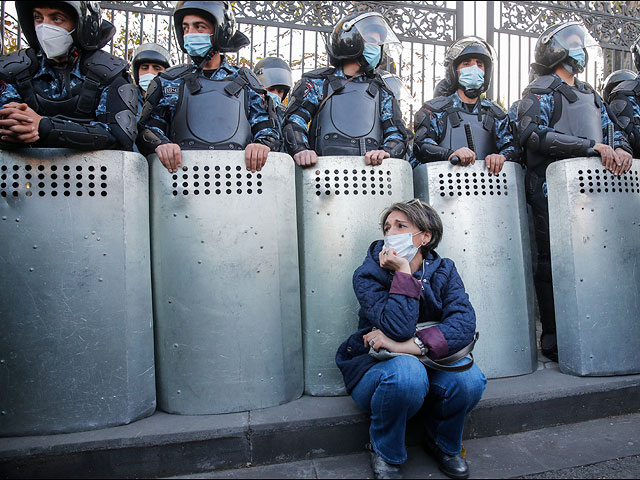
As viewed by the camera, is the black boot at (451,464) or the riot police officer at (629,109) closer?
the black boot at (451,464)

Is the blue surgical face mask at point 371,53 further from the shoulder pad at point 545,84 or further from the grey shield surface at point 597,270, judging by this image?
the grey shield surface at point 597,270

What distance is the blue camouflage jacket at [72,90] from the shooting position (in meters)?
2.63

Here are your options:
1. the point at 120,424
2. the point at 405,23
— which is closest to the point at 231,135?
the point at 120,424

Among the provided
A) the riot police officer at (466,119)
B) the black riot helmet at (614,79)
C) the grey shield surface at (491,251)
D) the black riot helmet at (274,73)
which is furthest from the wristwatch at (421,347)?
the black riot helmet at (614,79)

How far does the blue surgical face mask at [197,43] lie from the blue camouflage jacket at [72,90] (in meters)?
0.54

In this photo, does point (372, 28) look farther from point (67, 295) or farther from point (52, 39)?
point (67, 295)

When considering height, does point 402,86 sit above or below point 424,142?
above

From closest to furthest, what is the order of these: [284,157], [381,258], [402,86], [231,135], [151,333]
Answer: [381,258] → [151,333] → [284,157] → [231,135] → [402,86]

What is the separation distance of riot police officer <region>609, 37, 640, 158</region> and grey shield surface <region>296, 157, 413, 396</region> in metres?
2.43

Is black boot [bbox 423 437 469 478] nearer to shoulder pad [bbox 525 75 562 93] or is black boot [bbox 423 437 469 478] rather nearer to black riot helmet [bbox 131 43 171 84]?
shoulder pad [bbox 525 75 562 93]

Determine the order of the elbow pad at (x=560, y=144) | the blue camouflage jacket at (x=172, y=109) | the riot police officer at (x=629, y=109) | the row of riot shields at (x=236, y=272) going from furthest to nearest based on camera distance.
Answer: the riot police officer at (x=629, y=109) → the elbow pad at (x=560, y=144) → the blue camouflage jacket at (x=172, y=109) → the row of riot shields at (x=236, y=272)

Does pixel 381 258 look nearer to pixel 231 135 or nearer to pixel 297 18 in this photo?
pixel 231 135

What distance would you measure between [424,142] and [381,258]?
5.37 feet

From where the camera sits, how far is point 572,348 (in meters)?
3.24
